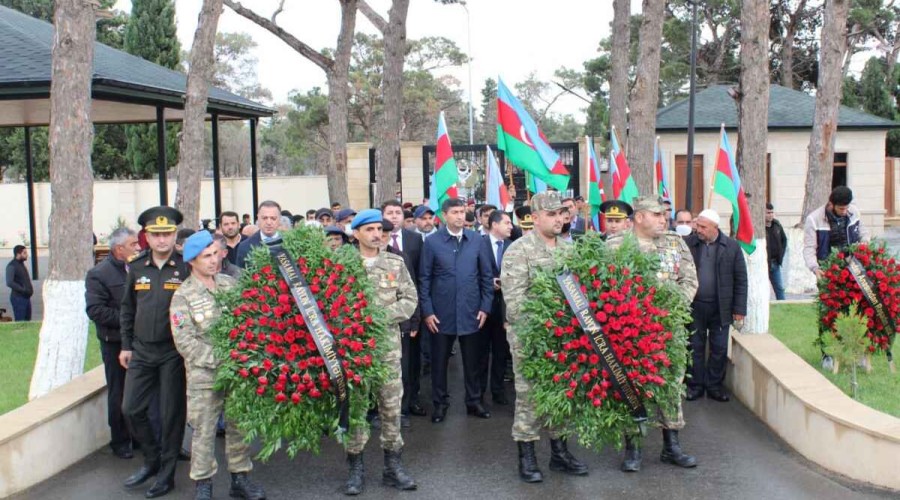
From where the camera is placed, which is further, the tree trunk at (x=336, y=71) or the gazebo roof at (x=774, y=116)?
the gazebo roof at (x=774, y=116)

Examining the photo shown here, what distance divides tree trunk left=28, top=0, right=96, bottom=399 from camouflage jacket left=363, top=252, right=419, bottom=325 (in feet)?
9.60

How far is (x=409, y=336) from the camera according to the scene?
859 cm

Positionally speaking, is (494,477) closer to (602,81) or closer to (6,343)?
(6,343)

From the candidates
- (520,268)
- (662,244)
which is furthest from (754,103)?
(520,268)

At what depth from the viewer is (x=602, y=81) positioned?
156ft

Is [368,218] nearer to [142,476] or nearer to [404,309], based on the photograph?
[404,309]

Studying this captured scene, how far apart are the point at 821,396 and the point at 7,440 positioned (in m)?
5.94

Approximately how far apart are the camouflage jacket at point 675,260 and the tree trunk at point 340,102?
11834mm

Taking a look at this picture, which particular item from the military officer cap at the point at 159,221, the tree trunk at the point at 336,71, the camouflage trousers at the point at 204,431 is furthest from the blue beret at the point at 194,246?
the tree trunk at the point at 336,71

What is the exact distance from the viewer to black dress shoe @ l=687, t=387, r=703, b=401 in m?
9.20

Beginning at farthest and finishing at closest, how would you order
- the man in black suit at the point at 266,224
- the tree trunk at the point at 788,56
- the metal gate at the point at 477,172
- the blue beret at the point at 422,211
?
the tree trunk at the point at 788,56
the metal gate at the point at 477,172
the blue beret at the point at 422,211
the man in black suit at the point at 266,224

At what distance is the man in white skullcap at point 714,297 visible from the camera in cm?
910

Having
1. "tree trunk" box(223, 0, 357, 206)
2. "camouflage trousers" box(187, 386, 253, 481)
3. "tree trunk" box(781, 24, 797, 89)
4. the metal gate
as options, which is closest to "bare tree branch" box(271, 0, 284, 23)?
"tree trunk" box(223, 0, 357, 206)

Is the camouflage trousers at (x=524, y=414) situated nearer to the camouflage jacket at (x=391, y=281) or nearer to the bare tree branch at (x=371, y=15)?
the camouflage jacket at (x=391, y=281)
